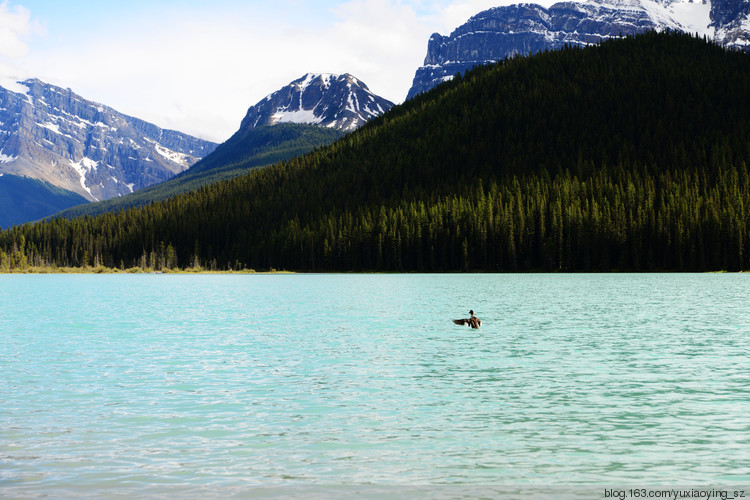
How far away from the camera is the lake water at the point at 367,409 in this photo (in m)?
17.2

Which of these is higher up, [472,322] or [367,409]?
[472,322]

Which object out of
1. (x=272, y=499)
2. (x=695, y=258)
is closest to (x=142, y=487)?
(x=272, y=499)

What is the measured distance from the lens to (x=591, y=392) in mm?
27766

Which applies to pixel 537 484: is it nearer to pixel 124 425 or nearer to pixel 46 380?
pixel 124 425

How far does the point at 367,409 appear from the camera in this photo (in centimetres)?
2483

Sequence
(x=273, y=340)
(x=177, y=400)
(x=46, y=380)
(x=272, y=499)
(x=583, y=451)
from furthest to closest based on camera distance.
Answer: (x=273, y=340) < (x=46, y=380) < (x=177, y=400) < (x=583, y=451) < (x=272, y=499)

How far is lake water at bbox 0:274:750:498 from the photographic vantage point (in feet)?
56.4

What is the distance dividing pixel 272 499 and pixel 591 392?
16490mm

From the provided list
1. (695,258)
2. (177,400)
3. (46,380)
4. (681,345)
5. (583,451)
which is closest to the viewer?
(583,451)

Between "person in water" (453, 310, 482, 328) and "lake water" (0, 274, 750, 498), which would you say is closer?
"lake water" (0, 274, 750, 498)

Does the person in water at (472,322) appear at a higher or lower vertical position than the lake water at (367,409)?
higher

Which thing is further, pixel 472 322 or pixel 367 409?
pixel 472 322

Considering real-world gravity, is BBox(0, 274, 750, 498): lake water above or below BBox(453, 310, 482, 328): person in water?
below

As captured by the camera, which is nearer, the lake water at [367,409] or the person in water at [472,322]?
the lake water at [367,409]
